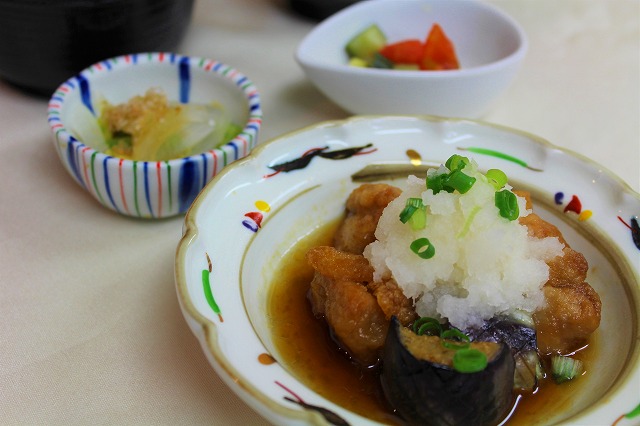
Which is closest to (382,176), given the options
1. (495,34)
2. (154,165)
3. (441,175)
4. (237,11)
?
(441,175)

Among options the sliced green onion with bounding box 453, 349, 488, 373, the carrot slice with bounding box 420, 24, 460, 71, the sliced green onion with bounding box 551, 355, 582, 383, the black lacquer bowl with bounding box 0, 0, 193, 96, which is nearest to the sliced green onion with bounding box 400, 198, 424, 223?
the sliced green onion with bounding box 453, 349, 488, 373

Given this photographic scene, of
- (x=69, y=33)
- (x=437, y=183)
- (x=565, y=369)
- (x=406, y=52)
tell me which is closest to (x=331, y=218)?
(x=437, y=183)

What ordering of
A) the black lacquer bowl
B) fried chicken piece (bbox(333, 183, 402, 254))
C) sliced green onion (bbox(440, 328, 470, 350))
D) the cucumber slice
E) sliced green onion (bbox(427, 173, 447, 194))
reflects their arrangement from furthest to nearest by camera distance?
the cucumber slice, the black lacquer bowl, fried chicken piece (bbox(333, 183, 402, 254)), sliced green onion (bbox(427, 173, 447, 194)), sliced green onion (bbox(440, 328, 470, 350))

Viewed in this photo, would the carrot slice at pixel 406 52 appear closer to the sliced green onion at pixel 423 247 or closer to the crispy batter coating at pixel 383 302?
the crispy batter coating at pixel 383 302

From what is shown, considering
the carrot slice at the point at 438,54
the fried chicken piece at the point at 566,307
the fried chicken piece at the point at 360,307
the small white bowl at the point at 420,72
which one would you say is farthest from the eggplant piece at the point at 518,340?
the carrot slice at the point at 438,54

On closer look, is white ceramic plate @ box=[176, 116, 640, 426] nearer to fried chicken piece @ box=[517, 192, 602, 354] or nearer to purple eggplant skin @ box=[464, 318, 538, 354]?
fried chicken piece @ box=[517, 192, 602, 354]

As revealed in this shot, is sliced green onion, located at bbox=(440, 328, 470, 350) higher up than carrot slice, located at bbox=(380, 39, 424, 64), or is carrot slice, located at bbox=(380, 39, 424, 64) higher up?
carrot slice, located at bbox=(380, 39, 424, 64)
